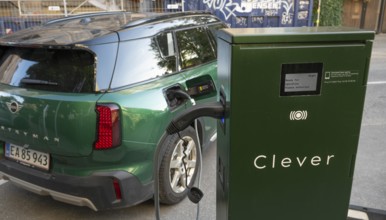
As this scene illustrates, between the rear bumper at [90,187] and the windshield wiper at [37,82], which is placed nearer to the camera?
the rear bumper at [90,187]

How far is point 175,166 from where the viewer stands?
3.02m

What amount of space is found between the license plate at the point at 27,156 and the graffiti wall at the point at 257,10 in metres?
8.92

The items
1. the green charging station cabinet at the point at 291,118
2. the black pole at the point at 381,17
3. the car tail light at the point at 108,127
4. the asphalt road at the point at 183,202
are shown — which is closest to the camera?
the green charging station cabinet at the point at 291,118

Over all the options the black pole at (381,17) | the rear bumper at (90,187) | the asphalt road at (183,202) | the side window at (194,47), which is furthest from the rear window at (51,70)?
the black pole at (381,17)

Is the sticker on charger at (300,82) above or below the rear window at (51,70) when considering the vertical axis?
above

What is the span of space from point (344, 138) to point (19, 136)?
7.36ft

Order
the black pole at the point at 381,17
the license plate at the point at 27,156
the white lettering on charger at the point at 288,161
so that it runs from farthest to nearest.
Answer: the black pole at the point at 381,17, the license plate at the point at 27,156, the white lettering on charger at the point at 288,161

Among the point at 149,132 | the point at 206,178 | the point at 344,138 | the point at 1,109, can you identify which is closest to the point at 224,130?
the point at 344,138

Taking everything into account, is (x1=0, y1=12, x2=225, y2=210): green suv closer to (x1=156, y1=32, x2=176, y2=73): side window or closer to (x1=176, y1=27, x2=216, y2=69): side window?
(x1=156, y1=32, x2=176, y2=73): side window

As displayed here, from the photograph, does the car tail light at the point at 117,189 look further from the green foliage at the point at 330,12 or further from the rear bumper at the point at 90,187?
the green foliage at the point at 330,12

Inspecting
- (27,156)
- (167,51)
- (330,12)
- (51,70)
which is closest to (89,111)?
A: (51,70)

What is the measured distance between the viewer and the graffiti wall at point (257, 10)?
1091 cm

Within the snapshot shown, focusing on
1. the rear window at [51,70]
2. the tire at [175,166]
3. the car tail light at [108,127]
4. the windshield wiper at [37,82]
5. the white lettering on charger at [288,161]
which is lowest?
the tire at [175,166]

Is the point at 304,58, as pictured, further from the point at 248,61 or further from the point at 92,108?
the point at 92,108
